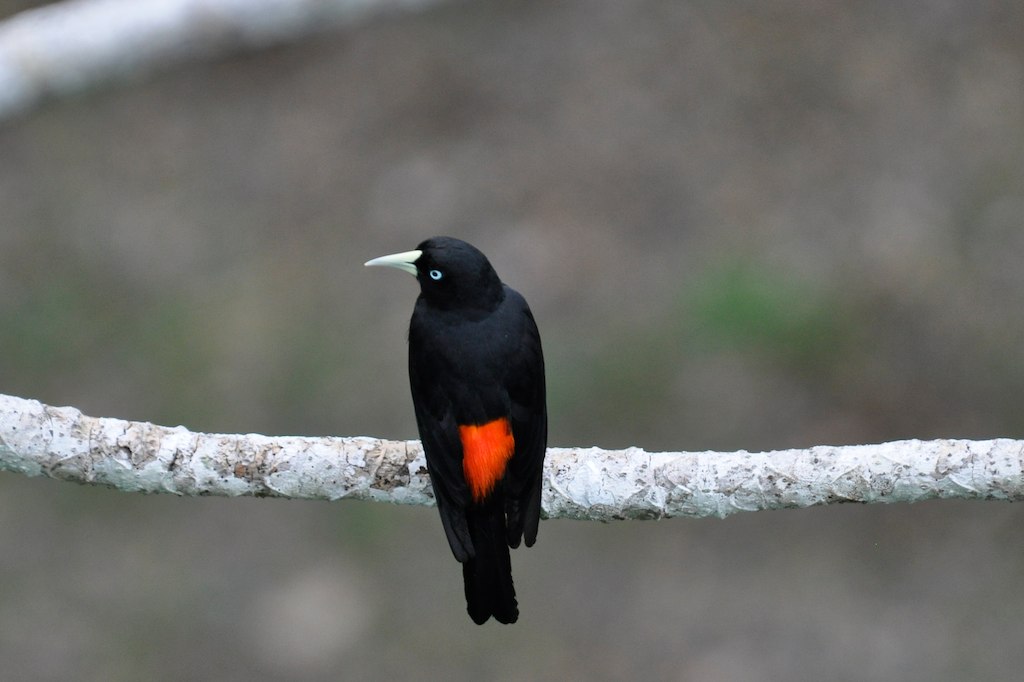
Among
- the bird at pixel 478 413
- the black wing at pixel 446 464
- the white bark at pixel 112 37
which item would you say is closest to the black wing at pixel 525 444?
the bird at pixel 478 413

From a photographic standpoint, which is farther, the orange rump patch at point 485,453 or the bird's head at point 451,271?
the bird's head at point 451,271

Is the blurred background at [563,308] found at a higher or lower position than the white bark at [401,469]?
higher

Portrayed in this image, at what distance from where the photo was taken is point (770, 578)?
26.4 ft

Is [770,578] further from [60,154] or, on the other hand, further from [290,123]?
[60,154]

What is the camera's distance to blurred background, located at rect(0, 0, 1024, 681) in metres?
7.97

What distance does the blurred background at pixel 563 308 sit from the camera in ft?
26.2

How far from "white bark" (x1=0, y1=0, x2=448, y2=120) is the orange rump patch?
393 cm

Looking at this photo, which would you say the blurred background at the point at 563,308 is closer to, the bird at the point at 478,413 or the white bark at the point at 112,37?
the white bark at the point at 112,37

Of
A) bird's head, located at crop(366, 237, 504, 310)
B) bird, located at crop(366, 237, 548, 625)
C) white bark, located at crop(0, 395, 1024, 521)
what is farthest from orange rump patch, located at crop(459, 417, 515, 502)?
bird's head, located at crop(366, 237, 504, 310)

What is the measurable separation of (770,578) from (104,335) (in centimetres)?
551

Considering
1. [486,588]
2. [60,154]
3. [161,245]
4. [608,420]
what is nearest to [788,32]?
[608,420]

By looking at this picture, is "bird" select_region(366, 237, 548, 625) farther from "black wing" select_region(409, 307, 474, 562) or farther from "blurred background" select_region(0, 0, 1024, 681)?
"blurred background" select_region(0, 0, 1024, 681)

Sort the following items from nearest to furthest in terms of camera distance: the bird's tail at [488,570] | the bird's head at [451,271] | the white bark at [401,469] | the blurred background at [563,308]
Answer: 1. the white bark at [401,469]
2. the bird's tail at [488,570]
3. the bird's head at [451,271]
4. the blurred background at [563,308]

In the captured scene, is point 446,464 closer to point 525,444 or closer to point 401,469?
point 401,469
